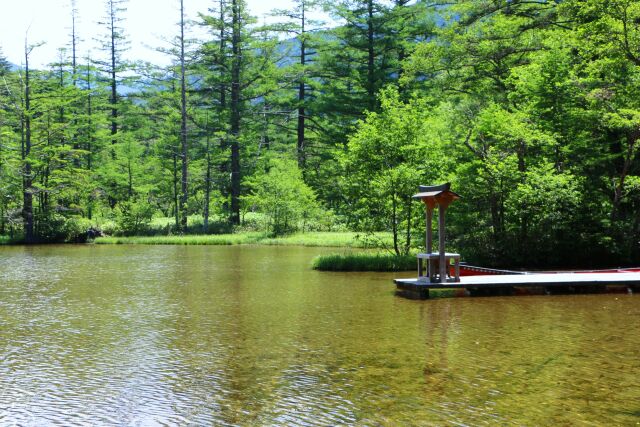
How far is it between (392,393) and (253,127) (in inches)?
1649

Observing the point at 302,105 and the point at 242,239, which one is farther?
the point at 302,105

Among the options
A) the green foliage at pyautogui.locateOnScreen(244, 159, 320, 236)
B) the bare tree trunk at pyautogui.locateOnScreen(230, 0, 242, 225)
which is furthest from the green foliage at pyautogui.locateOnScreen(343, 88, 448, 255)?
the bare tree trunk at pyautogui.locateOnScreen(230, 0, 242, 225)

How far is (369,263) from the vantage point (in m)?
23.0

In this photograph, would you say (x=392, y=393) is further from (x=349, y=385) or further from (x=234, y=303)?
(x=234, y=303)

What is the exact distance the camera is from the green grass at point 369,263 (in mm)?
22938

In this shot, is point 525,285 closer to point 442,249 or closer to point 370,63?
point 442,249

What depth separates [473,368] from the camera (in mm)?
9594

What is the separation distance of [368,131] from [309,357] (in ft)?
48.1

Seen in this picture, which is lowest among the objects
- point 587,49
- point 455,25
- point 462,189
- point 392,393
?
point 392,393

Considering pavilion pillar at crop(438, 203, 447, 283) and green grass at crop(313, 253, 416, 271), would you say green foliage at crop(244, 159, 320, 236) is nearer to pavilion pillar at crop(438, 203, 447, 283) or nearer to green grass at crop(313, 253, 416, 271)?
green grass at crop(313, 253, 416, 271)

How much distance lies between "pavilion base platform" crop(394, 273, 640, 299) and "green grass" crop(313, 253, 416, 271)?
16.3ft

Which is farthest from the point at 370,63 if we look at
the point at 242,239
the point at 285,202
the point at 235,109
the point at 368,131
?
the point at 368,131

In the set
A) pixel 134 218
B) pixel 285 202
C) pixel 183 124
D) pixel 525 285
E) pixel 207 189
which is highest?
pixel 183 124

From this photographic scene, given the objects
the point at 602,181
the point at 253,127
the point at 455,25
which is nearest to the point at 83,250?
the point at 253,127
